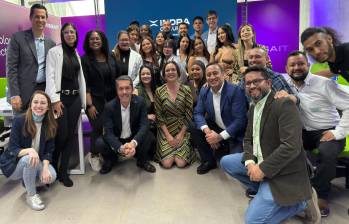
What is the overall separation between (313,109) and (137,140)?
1519 mm

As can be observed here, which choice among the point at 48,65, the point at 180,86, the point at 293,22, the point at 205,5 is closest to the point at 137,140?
the point at 180,86

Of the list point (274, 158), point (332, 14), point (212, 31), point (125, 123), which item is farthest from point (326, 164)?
point (332, 14)

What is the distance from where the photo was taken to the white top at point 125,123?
2962 millimetres

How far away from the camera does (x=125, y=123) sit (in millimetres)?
2982

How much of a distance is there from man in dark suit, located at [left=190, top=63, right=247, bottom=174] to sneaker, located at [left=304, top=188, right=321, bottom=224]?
86 centimetres

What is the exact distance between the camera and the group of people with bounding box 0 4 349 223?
6.38ft

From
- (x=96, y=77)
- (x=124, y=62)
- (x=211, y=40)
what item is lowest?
(x=96, y=77)

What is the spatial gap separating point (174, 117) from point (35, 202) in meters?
1.50

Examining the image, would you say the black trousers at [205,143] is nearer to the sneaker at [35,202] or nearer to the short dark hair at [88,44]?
the short dark hair at [88,44]

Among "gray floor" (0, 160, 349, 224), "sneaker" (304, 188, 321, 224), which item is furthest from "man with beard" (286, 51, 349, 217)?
"gray floor" (0, 160, 349, 224)

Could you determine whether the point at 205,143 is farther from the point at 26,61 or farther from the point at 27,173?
the point at 26,61

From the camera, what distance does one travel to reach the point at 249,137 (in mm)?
2146

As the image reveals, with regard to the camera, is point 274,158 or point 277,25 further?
point 277,25

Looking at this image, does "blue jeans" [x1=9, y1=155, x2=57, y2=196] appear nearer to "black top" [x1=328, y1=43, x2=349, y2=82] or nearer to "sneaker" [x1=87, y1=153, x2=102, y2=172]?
"sneaker" [x1=87, y1=153, x2=102, y2=172]
